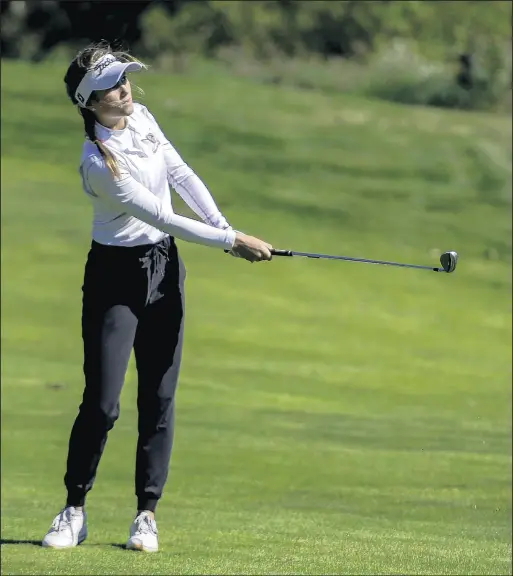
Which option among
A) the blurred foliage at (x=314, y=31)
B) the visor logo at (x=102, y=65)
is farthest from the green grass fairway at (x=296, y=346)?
the visor logo at (x=102, y=65)

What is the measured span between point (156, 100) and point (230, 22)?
242 inches

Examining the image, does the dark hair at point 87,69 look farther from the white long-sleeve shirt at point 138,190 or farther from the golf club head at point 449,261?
the golf club head at point 449,261

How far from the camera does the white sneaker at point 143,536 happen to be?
641cm

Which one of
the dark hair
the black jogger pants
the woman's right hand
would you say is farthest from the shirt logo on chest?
the woman's right hand

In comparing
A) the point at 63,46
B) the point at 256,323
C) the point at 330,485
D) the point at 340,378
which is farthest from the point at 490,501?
the point at 63,46

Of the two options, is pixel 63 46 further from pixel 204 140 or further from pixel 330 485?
pixel 330 485

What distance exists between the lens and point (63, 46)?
3972 centimetres

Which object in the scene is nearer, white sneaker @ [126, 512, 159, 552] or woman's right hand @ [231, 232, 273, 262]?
woman's right hand @ [231, 232, 273, 262]

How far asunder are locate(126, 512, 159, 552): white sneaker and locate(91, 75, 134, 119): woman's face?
163 cm

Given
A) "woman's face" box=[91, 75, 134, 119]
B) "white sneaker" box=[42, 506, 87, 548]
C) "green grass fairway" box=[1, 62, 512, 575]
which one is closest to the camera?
"woman's face" box=[91, 75, 134, 119]

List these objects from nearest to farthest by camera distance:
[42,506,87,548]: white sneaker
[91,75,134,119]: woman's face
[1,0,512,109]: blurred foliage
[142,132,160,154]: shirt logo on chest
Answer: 1. [91,75,134,119]: woman's face
2. [142,132,160,154]: shirt logo on chest
3. [42,506,87,548]: white sneaker
4. [1,0,512,109]: blurred foliage

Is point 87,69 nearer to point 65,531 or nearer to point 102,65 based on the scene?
point 102,65

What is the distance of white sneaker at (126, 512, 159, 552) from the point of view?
6414 mm

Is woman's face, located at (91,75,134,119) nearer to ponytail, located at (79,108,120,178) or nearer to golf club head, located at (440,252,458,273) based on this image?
ponytail, located at (79,108,120,178)
